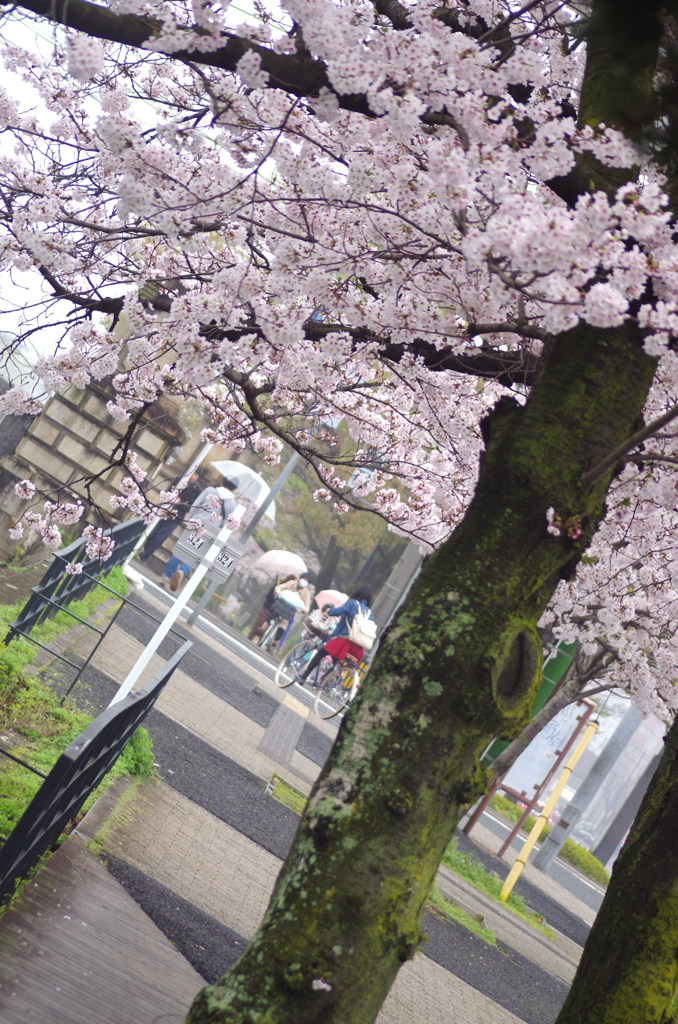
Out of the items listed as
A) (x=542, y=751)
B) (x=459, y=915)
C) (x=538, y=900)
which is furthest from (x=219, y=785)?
(x=542, y=751)

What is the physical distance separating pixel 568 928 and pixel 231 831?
9010 millimetres

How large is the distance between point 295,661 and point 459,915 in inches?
205

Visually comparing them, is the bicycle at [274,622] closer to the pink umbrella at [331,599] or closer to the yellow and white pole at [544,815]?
the pink umbrella at [331,599]

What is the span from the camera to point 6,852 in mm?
3416

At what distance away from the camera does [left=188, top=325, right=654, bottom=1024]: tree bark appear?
267 cm

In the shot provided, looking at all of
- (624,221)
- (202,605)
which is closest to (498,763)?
(202,605)

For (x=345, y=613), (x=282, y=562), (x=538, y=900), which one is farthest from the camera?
(x=282, y=562)

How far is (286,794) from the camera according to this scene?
9453mm

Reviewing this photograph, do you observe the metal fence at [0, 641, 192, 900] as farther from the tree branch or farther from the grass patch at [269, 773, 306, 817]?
the grass patch at [269, 773, 306, 817]

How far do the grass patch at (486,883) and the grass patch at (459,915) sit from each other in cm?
235

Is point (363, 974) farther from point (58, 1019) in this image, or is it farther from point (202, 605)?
point (202, 605)

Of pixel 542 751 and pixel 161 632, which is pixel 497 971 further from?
pixel 542 751

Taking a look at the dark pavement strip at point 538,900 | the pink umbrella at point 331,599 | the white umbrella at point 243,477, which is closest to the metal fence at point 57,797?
the white umbrella at point 243,477

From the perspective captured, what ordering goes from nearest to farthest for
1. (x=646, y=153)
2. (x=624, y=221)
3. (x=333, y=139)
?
(x=624, y=221) < (x=646, y=153) < (x=333, y=139)
